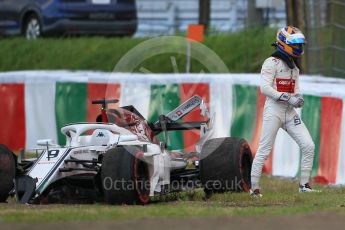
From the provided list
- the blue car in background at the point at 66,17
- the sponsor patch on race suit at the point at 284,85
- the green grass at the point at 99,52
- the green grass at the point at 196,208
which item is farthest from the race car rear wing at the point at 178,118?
the blue car in background at the point at 66,17

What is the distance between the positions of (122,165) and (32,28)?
15926 mm

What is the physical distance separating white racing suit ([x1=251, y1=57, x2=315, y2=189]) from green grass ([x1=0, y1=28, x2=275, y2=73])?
1088 cm

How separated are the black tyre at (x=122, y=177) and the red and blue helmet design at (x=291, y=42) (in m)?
2.24

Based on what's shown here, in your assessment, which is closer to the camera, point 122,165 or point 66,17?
point 122,165

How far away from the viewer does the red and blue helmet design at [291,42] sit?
45.0ft

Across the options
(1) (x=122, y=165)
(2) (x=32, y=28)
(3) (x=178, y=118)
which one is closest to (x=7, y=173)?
(1) (x=122, y=165)

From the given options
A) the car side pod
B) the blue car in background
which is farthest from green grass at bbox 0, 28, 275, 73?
the car side pod

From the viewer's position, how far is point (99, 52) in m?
26.3

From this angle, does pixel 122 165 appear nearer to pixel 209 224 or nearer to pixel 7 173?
pixel 7 173

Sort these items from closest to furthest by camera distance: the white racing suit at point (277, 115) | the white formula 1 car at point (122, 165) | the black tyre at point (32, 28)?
the white formula 1 car at point (122, 165) < the white racing suit at point (277, 115) < the black tyre at point (32, 28)

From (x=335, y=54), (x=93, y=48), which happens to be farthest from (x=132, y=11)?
(x=335, y=54)

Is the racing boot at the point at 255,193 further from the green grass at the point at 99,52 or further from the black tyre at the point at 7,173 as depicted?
the green grass at the point at 99,52

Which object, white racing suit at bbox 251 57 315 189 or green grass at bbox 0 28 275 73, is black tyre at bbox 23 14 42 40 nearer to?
green grass at bbox 0 28 275 73

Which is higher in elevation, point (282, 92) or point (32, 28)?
point (32, 28)
